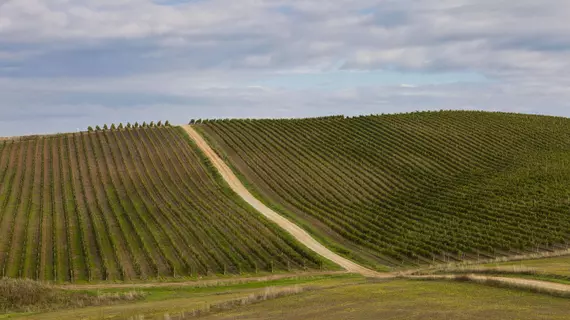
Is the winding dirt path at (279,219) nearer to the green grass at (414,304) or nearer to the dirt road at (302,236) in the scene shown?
the dirt road at (302,236)

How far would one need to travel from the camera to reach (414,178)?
254 ft

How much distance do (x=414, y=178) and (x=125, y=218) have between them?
35223 mm

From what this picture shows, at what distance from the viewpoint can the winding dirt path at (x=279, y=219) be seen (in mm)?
49375

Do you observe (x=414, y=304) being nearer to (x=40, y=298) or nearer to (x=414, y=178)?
(x=40, y=298)

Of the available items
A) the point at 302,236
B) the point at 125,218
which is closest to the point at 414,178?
the point at 302,236

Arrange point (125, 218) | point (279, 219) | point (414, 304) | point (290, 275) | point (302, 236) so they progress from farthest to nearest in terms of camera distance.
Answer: point (279, 219), point (125, 218), point (302, 236), point (290, 275), point (414, 304)

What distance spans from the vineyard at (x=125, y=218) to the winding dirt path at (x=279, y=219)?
1230 mm

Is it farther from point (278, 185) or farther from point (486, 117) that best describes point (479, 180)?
point (486, 117)

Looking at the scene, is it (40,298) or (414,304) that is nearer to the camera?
(414,304)

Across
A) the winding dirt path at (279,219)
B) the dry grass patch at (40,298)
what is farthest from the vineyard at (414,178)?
the dry grass patch at (40,298)

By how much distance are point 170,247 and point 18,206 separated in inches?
774

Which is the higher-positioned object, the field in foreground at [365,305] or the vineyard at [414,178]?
the vineyard at [414,178]

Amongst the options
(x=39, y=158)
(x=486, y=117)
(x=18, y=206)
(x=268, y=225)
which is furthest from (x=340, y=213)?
(x=486, y=117)

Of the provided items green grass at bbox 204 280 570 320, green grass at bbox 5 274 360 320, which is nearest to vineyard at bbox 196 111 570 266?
green grass at bbox 5 274 360 320
